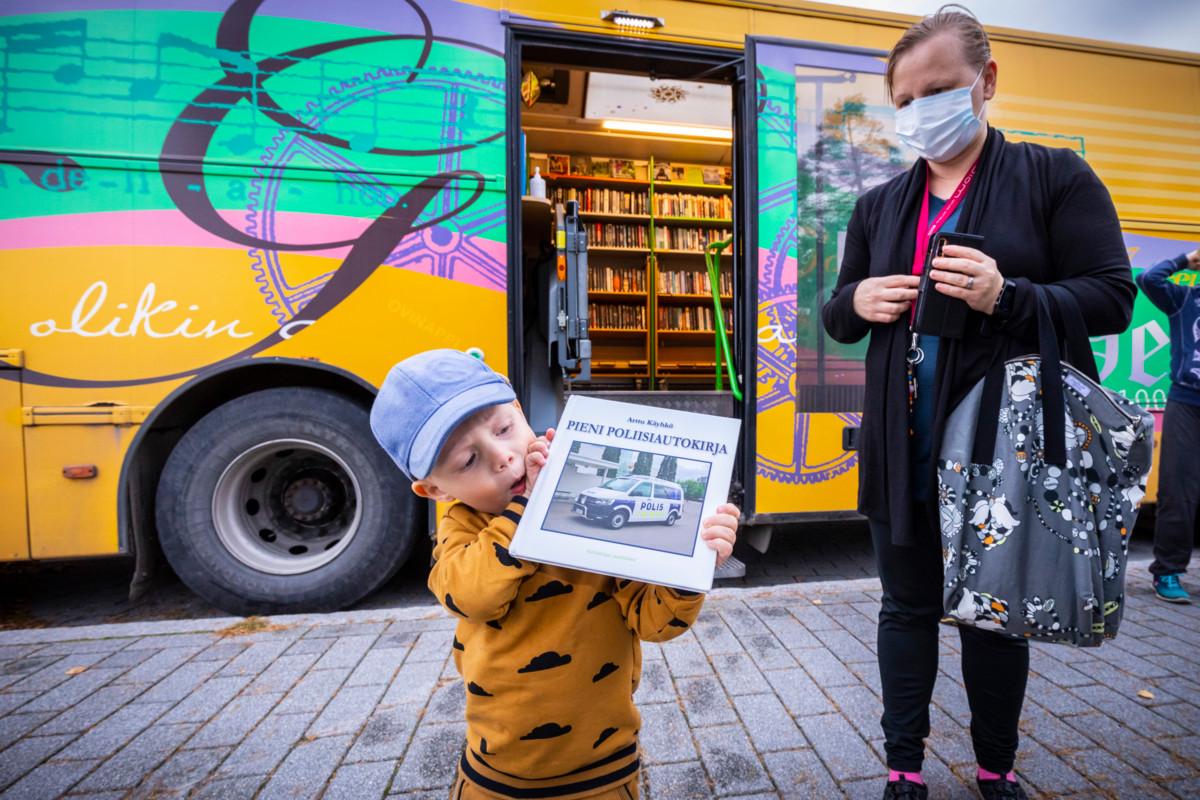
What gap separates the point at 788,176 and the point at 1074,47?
6.67ft

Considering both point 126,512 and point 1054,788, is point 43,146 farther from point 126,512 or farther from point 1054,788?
point 1054,788

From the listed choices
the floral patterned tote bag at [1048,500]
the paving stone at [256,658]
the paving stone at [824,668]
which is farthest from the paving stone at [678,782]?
the paving stone at [256,658]

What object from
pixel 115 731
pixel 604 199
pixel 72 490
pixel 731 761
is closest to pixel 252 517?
pixel 72 490

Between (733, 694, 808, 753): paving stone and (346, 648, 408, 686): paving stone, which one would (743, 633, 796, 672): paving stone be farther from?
(346, 648, 408, 686): paving stone

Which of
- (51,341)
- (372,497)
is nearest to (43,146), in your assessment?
(51,341)

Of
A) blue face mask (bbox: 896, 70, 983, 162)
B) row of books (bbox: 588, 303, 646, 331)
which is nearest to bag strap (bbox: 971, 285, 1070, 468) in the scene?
blue face mask (bbox: 896, 70, 983, 162)

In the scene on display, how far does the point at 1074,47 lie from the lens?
320 cm

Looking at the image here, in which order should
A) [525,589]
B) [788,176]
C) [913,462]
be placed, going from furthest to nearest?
[788,176]
[913,462]
[525,589]

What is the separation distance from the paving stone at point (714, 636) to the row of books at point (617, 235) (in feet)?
16.1

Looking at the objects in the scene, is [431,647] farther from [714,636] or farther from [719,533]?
[719,533]

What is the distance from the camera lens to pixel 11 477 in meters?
2.44

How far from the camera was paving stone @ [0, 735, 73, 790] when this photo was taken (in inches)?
63.0

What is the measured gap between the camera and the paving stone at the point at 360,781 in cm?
149

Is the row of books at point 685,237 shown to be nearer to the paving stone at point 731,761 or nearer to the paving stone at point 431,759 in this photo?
the paving stone at point 731,761
